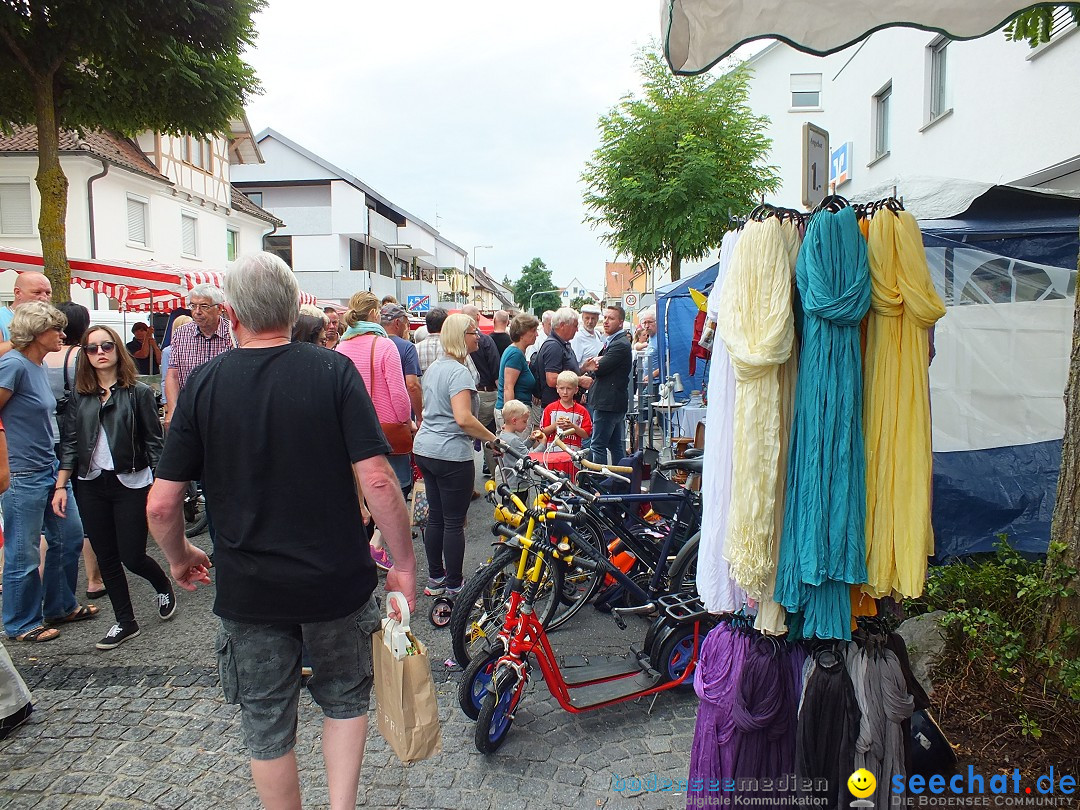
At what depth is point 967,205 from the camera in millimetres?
3898

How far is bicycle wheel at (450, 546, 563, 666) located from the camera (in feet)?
11.6

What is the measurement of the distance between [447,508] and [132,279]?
9.32 m

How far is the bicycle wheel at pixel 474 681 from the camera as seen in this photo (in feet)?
10.2

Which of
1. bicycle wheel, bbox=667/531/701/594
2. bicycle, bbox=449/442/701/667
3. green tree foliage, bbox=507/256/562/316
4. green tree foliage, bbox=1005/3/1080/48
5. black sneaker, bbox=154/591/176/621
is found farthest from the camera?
green tree foliage, bbox=507/256/562/316

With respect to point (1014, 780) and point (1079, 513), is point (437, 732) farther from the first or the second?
point (1079, 513)

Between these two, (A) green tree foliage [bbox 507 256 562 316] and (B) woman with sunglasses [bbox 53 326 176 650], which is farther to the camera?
(A) green tree foliage [bbox 507 256 562 316]

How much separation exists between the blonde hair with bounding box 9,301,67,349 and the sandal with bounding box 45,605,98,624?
1.73 metres

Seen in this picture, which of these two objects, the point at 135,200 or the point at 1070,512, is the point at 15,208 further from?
the point at 1070,512

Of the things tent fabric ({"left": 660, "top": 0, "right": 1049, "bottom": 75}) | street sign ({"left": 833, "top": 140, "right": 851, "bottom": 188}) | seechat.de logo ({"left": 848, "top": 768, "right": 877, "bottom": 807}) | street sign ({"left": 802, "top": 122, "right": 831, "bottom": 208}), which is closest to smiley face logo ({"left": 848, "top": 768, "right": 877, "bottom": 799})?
seechat.de logo ({"left": 848, "top": 768, "right": 877, "bottom": 807})

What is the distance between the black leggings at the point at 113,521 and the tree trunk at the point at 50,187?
543 centimetres

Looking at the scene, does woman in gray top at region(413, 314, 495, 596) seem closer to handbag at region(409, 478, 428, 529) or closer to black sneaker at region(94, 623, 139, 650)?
handbag at region(409, 478, 428, 529)

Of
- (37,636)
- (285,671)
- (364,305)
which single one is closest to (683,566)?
(285,671)

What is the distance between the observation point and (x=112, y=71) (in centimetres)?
839

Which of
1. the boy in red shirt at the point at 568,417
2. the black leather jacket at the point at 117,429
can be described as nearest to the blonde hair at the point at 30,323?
the black leather jacket at the point at 117,429
